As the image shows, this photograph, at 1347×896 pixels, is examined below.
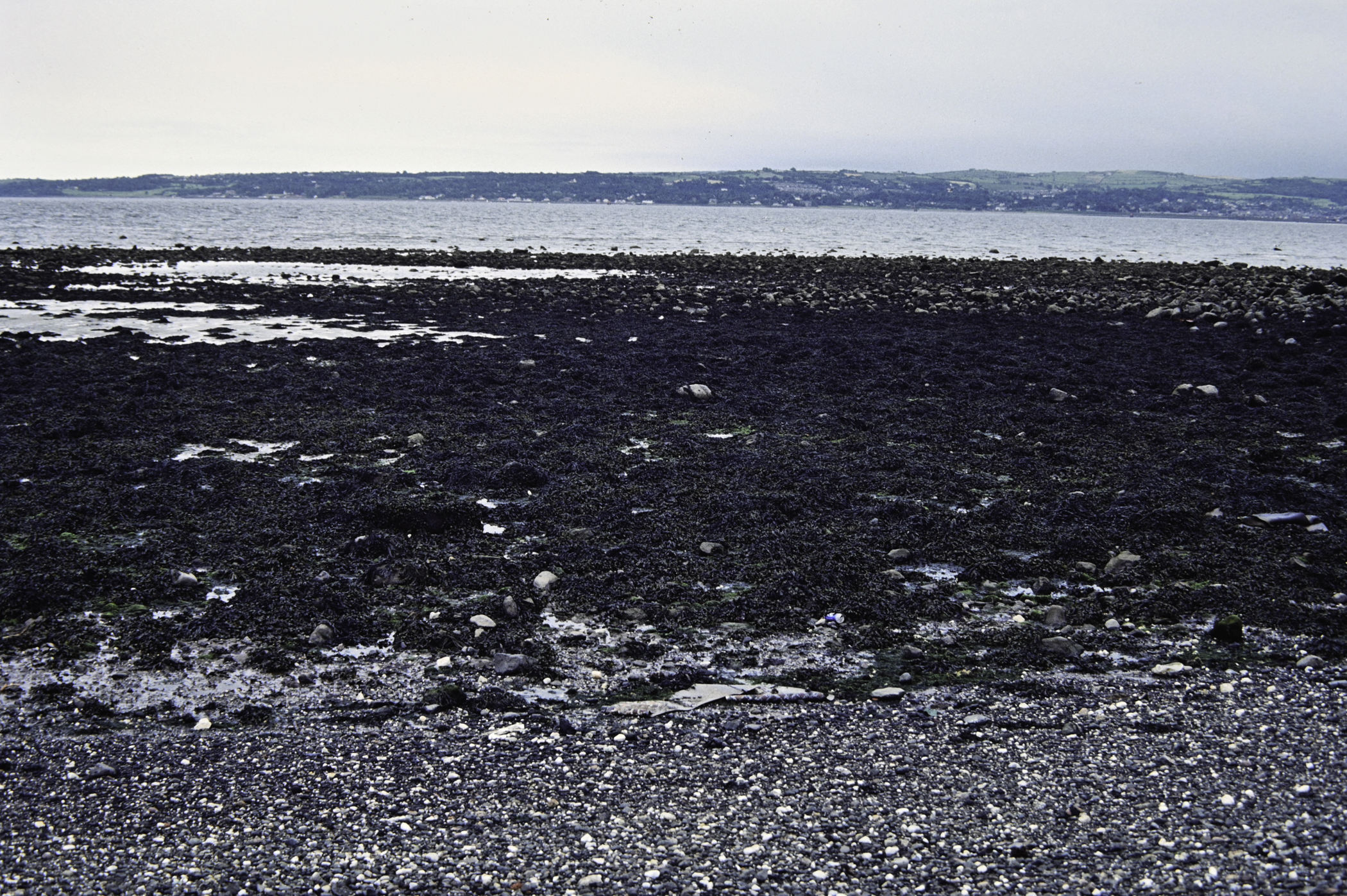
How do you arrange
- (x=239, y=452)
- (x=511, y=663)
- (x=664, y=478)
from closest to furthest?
(x=511, y=663), (x=664, y=478), (x=239, y=452)

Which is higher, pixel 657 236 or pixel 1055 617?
pixel 657 236

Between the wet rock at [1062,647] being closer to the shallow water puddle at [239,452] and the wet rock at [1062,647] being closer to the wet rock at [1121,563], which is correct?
the wet rock at [1121,563]

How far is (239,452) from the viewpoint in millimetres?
12484

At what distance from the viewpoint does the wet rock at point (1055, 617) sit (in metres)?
7.59

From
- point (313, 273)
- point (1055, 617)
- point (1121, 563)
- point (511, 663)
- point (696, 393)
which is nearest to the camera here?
point (511, 663)

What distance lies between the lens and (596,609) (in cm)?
787


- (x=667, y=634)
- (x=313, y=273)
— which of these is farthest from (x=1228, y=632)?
(x=313, y=273)

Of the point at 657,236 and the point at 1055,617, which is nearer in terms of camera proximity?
the point at 1055,617

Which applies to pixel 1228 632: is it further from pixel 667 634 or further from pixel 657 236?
pixel 657 236

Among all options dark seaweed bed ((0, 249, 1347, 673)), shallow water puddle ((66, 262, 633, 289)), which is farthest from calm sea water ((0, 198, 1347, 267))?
dark seaweed bed ((0, 249, 1347, 673))

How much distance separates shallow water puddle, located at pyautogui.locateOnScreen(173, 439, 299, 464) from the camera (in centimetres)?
1219

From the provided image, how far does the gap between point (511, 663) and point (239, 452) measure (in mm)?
7302

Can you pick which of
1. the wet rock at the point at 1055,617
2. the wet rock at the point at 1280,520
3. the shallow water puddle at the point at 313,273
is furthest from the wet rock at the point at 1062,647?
the shallow water puddle at the point at 313,273

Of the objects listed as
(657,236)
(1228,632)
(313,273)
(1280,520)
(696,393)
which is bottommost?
(1228,632)
